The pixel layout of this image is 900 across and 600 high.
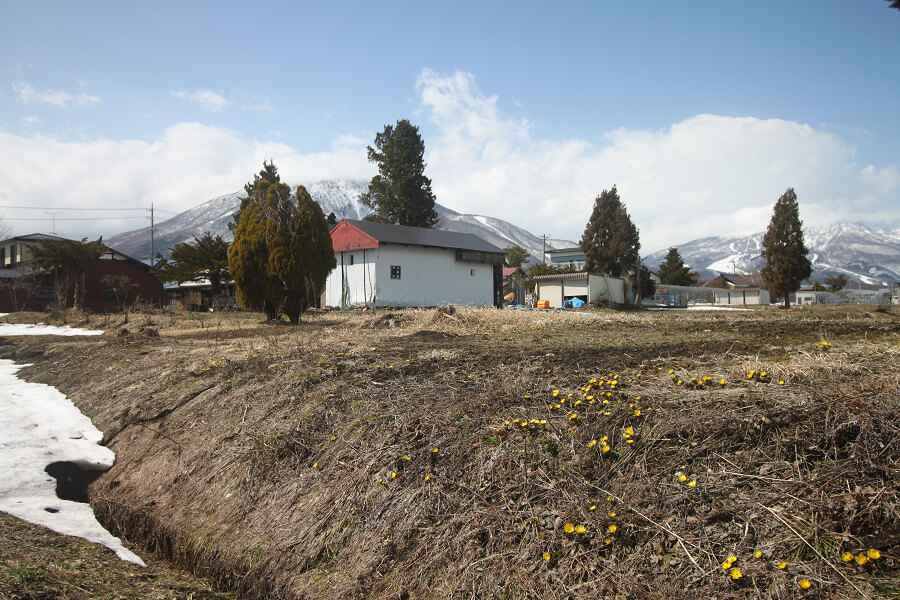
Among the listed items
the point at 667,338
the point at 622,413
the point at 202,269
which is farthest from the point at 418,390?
the point at 202,269

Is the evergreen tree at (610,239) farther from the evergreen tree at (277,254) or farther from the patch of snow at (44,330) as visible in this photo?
the patch of snow at (44,330)

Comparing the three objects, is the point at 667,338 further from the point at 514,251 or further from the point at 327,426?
the point at 514,251

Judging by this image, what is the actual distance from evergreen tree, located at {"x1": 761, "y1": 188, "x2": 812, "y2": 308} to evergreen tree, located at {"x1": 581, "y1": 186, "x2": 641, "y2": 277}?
8.95 metres

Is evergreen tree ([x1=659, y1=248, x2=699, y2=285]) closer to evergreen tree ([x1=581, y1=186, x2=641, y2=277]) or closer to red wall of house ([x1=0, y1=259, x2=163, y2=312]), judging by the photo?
evergreen tree ([x1=581, y1=186, x2=641, y2=277])

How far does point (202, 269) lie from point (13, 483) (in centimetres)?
2313

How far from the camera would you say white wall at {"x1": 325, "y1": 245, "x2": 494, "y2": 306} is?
97.2ft

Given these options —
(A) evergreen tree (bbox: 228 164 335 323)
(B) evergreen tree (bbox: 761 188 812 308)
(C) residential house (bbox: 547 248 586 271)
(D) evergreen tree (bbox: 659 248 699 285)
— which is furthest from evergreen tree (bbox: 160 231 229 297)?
(D) evergreen tree (bbox: 659 248 699 285)

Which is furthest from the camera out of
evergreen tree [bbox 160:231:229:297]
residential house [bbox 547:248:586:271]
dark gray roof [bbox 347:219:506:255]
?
residential house [bbox 547:248:586:271]

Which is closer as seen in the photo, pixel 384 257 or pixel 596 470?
pixel 596 470

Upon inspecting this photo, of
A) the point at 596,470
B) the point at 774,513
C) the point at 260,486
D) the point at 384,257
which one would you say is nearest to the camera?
the point at 774,513

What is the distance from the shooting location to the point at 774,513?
8.65 feet

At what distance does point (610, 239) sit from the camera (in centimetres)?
4291

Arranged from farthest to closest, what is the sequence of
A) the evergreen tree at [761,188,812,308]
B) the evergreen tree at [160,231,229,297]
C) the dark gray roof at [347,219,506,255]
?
1. the evergreen tree at [761,188,812,308]
2. the dark gray roof at [347,219,506,255]
3. the evergreen tree at [160,231,229,297]

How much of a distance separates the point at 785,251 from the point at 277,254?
115ft
